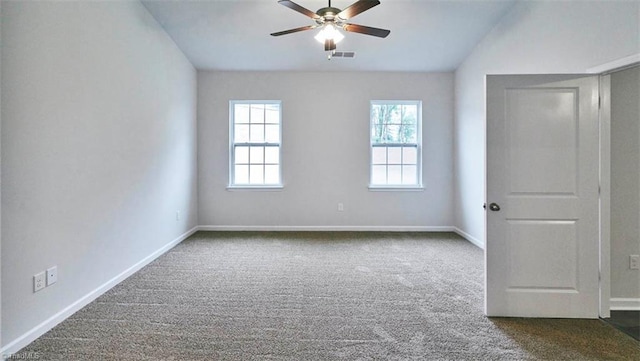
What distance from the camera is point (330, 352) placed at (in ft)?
6.29

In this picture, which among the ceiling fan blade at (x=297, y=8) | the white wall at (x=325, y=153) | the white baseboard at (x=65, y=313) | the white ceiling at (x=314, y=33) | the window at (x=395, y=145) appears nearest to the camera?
the white baseboard at (x=65, y=313)

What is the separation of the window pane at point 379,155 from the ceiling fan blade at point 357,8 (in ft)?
9.35

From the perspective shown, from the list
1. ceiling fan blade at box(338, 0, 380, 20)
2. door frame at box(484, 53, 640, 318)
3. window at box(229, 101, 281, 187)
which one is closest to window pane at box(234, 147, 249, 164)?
window at box(229, 101, 281, 187)

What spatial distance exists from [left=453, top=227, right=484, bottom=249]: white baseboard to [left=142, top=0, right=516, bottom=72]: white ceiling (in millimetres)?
2678

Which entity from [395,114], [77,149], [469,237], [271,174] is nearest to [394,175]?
[395,114]

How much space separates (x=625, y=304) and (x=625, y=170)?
1.10m

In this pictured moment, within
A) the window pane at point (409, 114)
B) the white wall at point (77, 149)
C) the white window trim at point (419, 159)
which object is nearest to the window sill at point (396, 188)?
the white window trim at point (419, 159)

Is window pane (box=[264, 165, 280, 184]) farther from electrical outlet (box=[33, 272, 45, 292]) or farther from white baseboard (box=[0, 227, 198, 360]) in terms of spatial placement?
electrical outlet (box=[33, 272, 45, 292])

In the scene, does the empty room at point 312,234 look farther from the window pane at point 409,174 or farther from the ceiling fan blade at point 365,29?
the window pane at point 409,174

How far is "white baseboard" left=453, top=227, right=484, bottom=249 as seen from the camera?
430 cm

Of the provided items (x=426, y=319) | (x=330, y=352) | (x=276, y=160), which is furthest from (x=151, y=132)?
(x=426, y=319)

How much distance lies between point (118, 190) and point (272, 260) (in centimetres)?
181

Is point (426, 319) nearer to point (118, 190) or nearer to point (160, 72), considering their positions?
point (118, 190)

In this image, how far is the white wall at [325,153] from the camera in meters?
5.22
